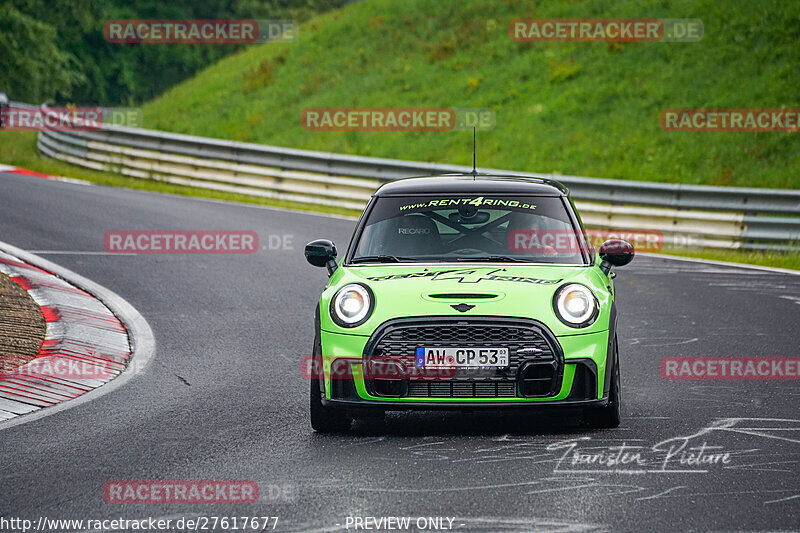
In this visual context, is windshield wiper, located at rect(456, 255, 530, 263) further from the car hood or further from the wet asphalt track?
the wet asphalt track

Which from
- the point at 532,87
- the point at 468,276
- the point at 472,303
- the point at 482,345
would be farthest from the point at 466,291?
the point at 532,87

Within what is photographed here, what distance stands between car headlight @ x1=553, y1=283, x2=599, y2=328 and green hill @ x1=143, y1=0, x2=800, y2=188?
1694 centimetres

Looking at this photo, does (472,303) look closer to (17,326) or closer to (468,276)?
(468,276)

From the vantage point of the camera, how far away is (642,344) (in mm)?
10172

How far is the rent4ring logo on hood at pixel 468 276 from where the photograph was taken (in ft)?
23.2

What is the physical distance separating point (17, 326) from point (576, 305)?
5143mm

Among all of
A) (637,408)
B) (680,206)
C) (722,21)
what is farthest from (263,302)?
(722,21)

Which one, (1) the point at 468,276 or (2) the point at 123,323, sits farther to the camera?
(2) the point at 123,323

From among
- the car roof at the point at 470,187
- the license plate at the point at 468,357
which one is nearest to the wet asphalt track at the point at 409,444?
the license plate at the point at 468,357

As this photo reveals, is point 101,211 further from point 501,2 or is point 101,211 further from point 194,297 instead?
point 501,2

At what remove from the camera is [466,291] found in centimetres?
691

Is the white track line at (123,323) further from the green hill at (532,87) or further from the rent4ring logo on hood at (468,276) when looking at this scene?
the green hill at (532,87)

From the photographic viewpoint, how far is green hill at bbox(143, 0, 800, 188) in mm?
25750

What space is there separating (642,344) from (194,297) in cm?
476
